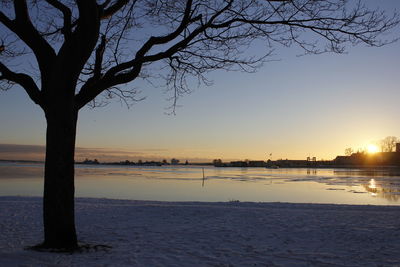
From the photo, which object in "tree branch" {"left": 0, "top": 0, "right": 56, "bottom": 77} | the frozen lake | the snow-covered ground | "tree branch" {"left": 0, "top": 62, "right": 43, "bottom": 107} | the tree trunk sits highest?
"tree branch" {"left": 0, "top": 0, "right": 56, "bottom": 77}

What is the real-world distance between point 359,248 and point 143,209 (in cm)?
852

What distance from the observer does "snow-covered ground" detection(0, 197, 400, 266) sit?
7.07 m

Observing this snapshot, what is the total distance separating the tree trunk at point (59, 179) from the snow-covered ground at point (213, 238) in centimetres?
46

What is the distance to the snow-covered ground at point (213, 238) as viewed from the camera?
7074 millimetres

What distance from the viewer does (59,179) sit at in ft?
24.0

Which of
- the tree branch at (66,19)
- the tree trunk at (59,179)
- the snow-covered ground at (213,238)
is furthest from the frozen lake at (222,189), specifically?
the tree branch at (66,19)

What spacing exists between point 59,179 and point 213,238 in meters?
3.90

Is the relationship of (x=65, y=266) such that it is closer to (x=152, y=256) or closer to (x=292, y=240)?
(x=152, y=256)

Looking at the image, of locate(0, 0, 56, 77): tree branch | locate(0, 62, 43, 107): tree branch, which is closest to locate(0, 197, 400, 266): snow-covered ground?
locate(0, 62, 43, 107): tree branch

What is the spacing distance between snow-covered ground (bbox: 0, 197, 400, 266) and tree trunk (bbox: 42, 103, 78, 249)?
459 millimetres

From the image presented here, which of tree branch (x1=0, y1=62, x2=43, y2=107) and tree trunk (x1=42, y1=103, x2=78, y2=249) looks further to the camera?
tree branch (x1=0, y1=62, x2=43, y2=107)

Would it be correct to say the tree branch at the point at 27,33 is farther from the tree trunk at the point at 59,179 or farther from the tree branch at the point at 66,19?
the tree trunk at the point at 59,179

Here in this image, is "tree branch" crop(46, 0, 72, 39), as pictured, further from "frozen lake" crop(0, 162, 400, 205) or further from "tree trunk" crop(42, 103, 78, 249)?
"frozen lake" crop(0, 162, 400, 205)

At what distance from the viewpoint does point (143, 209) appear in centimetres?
1480
